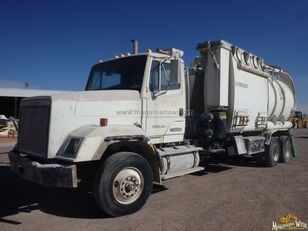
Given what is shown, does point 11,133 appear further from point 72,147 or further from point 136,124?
point 72,147

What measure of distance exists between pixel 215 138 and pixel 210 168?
1.68 m

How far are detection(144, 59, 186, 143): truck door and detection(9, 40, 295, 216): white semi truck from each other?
21 millimetres

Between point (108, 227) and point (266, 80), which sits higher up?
point (266, 80)

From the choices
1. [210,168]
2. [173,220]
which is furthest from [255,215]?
[210,168]

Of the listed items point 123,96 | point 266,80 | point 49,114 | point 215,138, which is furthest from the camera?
point 266,80

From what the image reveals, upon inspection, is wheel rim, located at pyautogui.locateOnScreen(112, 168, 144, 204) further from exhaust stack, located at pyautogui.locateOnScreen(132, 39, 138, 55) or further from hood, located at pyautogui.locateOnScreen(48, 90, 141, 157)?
exhaust stack, located at pyautogui.locateOnScreen(132, 39, 138, 55)

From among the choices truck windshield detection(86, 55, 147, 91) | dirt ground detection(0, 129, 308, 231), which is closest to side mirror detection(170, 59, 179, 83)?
truck windshield detection(86, 55, 147, 91)

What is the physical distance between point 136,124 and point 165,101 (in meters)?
0.89

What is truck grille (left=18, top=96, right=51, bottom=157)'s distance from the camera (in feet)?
17.5

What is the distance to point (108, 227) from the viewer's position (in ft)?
16.4

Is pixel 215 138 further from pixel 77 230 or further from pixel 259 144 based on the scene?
pixel 77 230

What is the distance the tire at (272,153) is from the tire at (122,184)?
20.8 feet

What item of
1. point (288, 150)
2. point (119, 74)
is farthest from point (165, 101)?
point (288, 150)

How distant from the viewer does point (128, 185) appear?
559 cm
